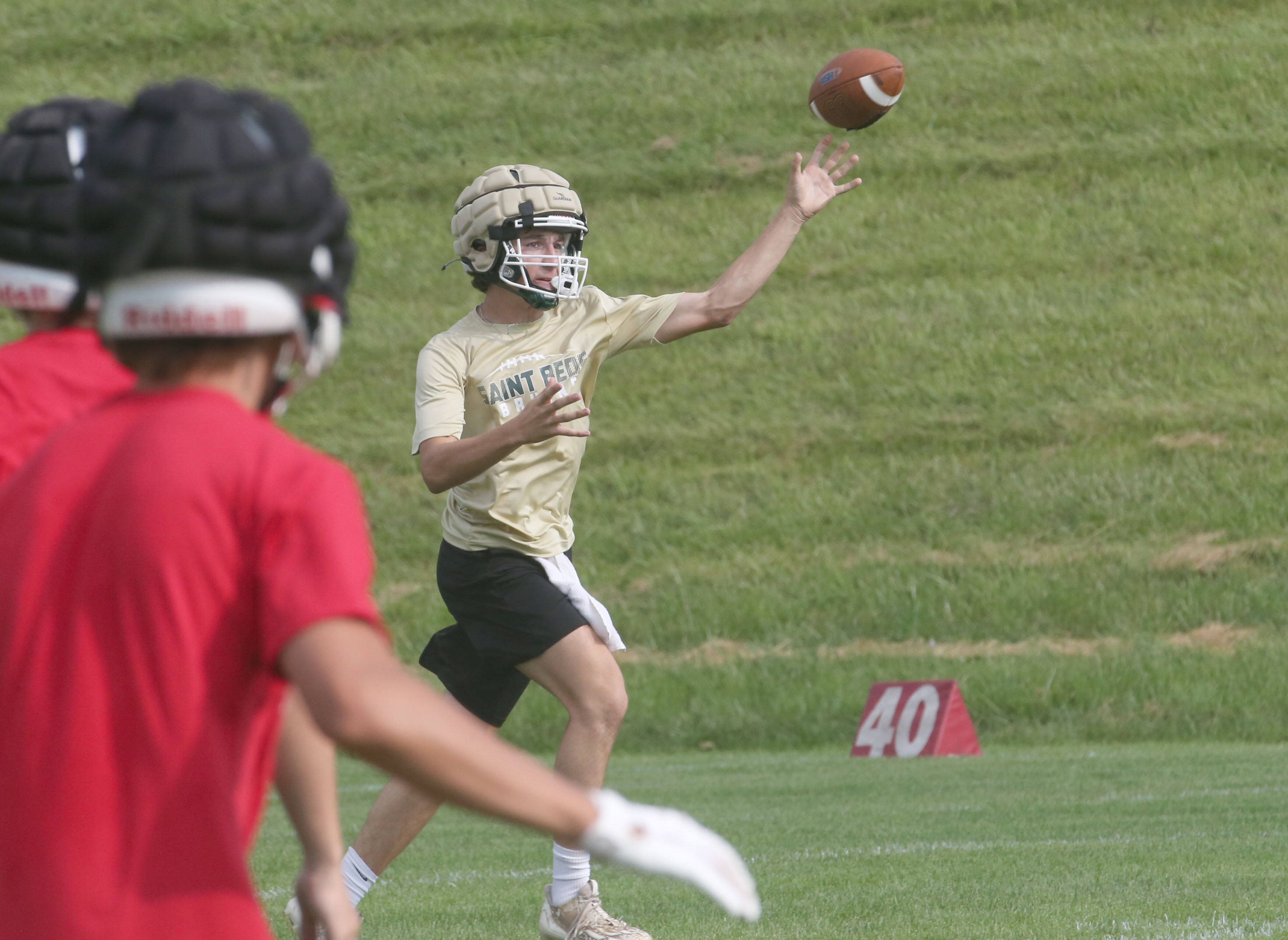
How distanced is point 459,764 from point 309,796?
801 millimetres

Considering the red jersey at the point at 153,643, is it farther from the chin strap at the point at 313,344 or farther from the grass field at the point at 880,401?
the grass field at the point at 880,401

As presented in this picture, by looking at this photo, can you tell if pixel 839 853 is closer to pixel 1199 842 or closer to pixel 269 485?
pixel 1199 842

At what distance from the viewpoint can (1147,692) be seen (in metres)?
16.6

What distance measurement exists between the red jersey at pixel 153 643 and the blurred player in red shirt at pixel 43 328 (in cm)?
124

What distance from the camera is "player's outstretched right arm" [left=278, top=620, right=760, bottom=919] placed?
1.80 metres

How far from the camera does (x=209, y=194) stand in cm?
197

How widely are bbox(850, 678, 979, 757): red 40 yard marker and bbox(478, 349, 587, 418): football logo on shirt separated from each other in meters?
8.04

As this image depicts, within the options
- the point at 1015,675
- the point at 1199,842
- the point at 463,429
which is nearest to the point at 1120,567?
the point at 1015,675

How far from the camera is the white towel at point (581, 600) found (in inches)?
245

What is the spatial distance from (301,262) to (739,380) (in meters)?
23.9

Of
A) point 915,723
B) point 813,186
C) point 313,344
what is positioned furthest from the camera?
point 915,723

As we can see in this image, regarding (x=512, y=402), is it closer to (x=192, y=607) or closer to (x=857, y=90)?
(x=857, y=90)

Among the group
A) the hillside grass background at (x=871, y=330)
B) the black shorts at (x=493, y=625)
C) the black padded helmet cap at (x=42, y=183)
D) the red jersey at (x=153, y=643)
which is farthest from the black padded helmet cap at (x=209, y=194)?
the hillside grass background at (x=871, y=330)

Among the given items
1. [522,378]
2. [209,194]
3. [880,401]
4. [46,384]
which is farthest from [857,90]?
[880,401]
